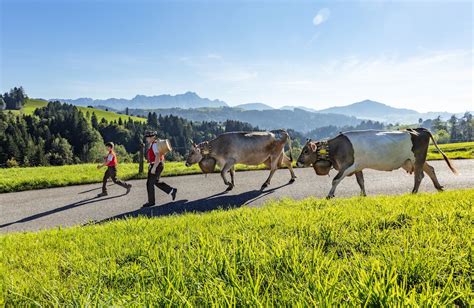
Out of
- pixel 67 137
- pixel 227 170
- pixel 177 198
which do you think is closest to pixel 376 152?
pixel 227 170

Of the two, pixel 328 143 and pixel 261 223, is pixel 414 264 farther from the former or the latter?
A: pixel 328 143

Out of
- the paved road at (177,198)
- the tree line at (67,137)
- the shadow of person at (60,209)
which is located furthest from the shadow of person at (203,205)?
the tree line at (67,137)

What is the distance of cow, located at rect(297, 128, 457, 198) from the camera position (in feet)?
28.4

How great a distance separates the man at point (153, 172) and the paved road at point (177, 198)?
0.36 m

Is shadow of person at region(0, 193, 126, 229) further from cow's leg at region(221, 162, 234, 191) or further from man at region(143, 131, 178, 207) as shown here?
cow's leg at region(221, 162, 234, 191)

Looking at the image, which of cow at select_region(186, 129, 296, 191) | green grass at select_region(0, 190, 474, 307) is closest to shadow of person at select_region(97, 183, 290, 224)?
cow at select_region(186, 129, 296, 191)

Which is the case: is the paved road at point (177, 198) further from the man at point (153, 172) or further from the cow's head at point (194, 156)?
the cow's head at point (194, 156)

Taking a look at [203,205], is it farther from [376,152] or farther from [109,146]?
[109,146]

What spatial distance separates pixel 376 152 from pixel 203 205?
17.7 feet

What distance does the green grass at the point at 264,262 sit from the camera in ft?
6.47

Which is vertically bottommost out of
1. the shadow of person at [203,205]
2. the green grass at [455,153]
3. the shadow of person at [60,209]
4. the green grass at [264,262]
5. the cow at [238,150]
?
the shadow of person at [60,209]

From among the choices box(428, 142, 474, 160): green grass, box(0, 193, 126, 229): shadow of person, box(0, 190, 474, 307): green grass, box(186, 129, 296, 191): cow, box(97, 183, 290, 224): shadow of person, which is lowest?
box(0, 193, 126, 229): shadow of person

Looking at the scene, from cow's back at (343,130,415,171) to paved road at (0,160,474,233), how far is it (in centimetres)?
168

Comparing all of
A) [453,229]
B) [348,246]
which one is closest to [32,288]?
[348,246]
